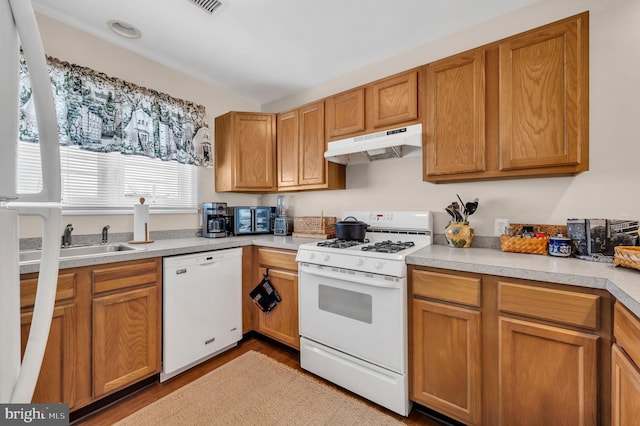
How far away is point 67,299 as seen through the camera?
4.96ft

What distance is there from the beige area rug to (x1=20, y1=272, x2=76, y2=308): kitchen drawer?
0.80 meters

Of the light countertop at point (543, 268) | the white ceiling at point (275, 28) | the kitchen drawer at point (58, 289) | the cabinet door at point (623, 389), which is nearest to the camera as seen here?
the cabinet door at point (623, 389)

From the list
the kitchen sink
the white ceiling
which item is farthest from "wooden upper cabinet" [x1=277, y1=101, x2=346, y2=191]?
the kitchen sink

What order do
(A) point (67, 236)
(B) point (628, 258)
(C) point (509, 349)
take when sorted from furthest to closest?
(A) point (67, 236)
(C) point (509, 349)
(B) point (628, 258)

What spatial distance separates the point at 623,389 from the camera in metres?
0.99

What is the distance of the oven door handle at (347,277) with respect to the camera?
1.63m

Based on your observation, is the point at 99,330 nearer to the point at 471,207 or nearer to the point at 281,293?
the point at 281,293

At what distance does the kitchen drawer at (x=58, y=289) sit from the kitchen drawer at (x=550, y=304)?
2254 millimetres

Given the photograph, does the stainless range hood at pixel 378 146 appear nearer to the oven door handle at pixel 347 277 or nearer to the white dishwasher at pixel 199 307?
the oven door handle at pixel 347 277

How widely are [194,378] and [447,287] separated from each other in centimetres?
184

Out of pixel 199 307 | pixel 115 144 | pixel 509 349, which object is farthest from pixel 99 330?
pixel 509 349

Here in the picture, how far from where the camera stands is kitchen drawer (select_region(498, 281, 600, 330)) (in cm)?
117

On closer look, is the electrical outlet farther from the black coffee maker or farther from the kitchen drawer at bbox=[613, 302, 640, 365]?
the black coffee maker

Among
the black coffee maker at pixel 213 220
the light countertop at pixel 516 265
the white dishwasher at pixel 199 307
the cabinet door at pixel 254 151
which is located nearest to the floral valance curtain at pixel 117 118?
the cabinet door at pixel 254 151
